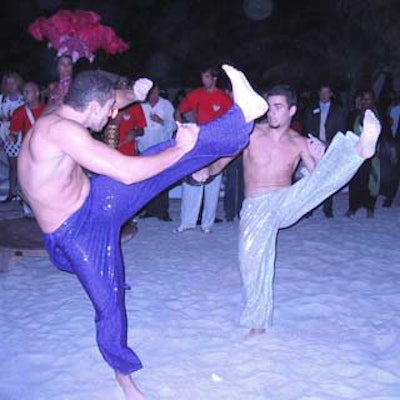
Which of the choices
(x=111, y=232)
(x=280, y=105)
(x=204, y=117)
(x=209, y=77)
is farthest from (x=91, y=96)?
(x=209, y=77)

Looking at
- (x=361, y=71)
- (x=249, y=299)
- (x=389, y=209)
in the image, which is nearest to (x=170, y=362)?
(x=249, y=299)

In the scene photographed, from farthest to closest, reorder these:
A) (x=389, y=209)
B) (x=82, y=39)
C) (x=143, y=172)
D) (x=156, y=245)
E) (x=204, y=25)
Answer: (x=204, y=25)
(x=389, y=209)
(x=156, y=245)
(x=82, y=39)
(x=143, y=172)

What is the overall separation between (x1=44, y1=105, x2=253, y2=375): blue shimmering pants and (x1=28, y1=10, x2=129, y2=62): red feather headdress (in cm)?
288

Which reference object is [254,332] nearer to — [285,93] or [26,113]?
[285,93]

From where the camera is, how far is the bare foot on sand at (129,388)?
3146mm

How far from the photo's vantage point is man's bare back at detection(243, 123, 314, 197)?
3857 mm

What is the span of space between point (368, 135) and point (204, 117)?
12.1 feet

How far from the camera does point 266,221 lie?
12.4 feet

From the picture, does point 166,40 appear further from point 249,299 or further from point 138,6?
point 249,299

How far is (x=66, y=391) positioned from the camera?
3.30m

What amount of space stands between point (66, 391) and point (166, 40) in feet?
52.6

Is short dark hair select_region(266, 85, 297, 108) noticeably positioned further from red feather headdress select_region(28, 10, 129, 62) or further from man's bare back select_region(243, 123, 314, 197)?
red feather headdress select_region(28, 10, 129, 62)

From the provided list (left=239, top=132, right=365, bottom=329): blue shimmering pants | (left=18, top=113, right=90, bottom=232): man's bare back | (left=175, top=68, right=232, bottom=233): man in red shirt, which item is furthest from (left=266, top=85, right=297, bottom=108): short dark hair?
(left=175, top=68, right=232, bottom=233): man in red shirt

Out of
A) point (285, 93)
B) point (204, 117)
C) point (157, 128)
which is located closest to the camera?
point (285, 93)
